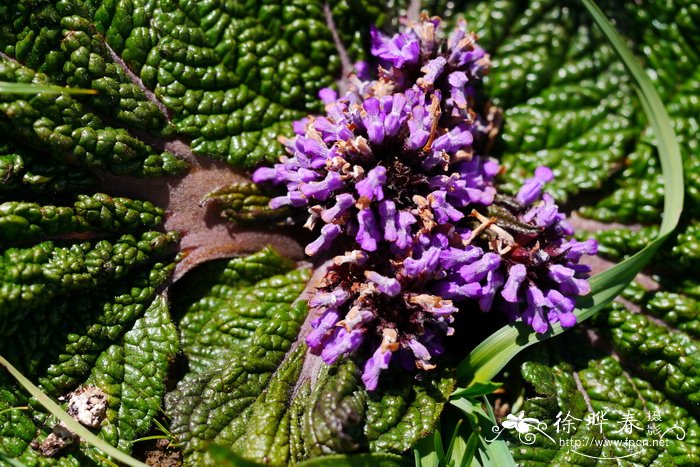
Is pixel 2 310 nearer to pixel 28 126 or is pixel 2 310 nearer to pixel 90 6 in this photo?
pixel 28 126

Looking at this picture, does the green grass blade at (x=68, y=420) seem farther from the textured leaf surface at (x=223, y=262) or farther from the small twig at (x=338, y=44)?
the small twig at (x=338, y=44)

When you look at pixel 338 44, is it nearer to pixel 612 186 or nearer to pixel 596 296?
pixel 612 186

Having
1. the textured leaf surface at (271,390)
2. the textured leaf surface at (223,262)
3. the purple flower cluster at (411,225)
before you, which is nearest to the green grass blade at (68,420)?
the textured leaf surface at (223,262)

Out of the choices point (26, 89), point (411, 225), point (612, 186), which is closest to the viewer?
point (26, 89)

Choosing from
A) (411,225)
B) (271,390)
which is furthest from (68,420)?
(411,225)

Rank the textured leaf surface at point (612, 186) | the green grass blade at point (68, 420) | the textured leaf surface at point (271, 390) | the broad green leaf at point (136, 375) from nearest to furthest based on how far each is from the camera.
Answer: the green grass blade at point (68, 420), the textured leaf surface at point (271, 390), the broad green leaf at point (136, 375), the textured leaf surface at point (612, 186)
